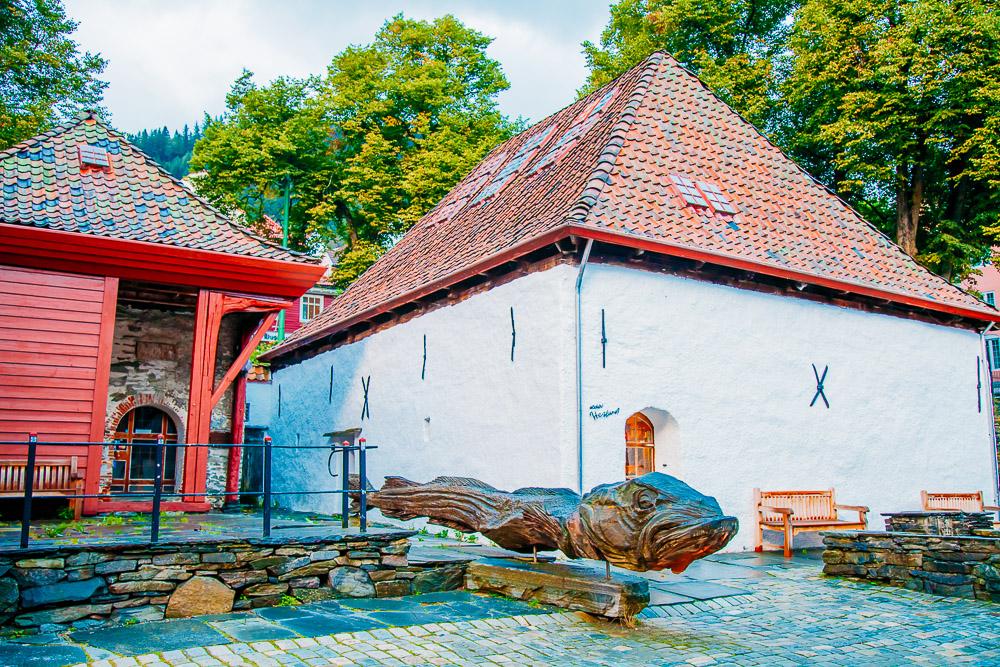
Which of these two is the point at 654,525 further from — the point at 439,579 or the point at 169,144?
the point at 169,144

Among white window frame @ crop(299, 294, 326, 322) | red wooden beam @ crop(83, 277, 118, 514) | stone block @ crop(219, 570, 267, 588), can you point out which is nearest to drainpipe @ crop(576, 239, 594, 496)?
stone block @ crop(219, 570, 267, 588)

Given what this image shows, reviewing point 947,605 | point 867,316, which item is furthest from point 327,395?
point 947,605

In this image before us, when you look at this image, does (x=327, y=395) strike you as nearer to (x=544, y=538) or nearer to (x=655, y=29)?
(x=544, y=538)

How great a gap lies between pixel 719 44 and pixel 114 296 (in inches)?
674

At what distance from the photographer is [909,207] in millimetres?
19547

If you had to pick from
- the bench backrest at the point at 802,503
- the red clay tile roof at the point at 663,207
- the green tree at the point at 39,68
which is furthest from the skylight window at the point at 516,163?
the green tree at the point at 39,68

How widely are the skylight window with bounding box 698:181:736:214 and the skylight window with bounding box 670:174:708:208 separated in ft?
0.42

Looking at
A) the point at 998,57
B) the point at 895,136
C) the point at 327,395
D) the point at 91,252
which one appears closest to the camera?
the point at 91,252

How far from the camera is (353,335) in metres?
14.8

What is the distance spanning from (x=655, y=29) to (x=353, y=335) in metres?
13.3

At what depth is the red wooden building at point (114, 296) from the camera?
10523 mm

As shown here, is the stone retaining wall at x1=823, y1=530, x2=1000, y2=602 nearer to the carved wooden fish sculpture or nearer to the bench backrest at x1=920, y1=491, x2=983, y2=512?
the carved wooden fish sculpture

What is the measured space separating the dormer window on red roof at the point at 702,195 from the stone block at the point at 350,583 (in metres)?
6.64

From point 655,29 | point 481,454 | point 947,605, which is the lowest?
point 947,605
